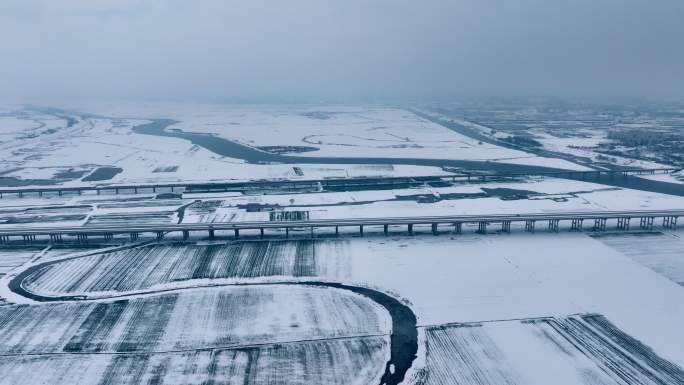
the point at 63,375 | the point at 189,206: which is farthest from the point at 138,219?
the point at 63,375

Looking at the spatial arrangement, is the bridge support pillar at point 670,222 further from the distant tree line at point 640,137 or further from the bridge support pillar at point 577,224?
the distant tree line at point 640,137

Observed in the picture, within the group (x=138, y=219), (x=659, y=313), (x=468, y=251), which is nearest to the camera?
(x=659, y=313)

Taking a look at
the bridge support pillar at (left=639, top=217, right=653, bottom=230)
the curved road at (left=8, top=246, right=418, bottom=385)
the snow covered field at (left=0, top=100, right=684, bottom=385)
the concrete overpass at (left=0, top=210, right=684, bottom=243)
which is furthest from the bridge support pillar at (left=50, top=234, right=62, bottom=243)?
the bridge support pillar at (left=639, top=217, right=653, bottom=230)

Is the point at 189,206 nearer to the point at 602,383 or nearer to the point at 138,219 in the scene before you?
the point at 138,219

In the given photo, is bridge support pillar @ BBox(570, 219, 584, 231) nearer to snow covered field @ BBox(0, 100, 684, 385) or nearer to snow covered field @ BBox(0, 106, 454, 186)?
snow covered field @ BBox(0, 100, 684, 385)

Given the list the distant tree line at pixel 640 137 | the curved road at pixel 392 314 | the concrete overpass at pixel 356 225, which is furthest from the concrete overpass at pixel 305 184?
the distant tree line at pixel 640 137

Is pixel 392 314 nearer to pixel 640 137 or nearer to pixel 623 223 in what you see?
pixel 623 223
